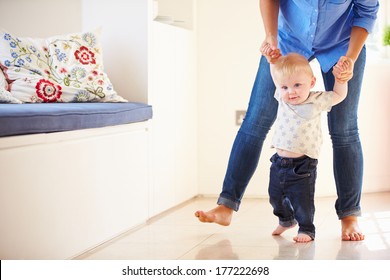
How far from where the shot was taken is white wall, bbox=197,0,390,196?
3.57m

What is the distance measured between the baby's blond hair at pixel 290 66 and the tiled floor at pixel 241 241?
53 cm

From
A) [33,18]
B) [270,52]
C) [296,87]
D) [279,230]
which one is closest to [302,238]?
[279,230]

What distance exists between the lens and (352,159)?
99.8 inches

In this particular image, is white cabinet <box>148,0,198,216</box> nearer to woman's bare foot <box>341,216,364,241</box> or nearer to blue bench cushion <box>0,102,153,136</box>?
blue bench cushion <box>0,102,153,136</box>

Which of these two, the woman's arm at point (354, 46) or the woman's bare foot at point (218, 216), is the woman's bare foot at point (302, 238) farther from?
the woman's arm at point (354, 46)

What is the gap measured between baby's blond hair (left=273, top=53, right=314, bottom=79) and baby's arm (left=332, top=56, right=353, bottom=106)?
0.08 meters

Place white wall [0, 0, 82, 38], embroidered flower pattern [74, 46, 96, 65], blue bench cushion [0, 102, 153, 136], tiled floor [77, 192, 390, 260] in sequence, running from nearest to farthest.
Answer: blue bench cushion [0, 102, 153, 136], tiled floor [77, 192, 390, 260], embroidered flower pattern [74, 46, 96, 65], white wall [0, 0, 82, 38]

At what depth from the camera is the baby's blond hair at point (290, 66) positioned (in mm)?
2375

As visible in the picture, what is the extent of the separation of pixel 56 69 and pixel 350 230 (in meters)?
1.18

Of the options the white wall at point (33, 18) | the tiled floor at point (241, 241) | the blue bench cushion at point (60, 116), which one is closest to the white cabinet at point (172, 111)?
the tiled floor at point (241, 241)

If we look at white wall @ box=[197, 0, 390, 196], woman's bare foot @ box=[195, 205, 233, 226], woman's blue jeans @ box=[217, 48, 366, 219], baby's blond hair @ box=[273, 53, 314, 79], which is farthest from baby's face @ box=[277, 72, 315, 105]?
white wall @ box=[197, 0, 390, 196]

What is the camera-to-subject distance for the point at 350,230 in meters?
2.54

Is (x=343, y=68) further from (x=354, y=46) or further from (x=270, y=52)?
(x=270, y=52)

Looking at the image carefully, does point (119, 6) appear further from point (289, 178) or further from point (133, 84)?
point (289, 178)
